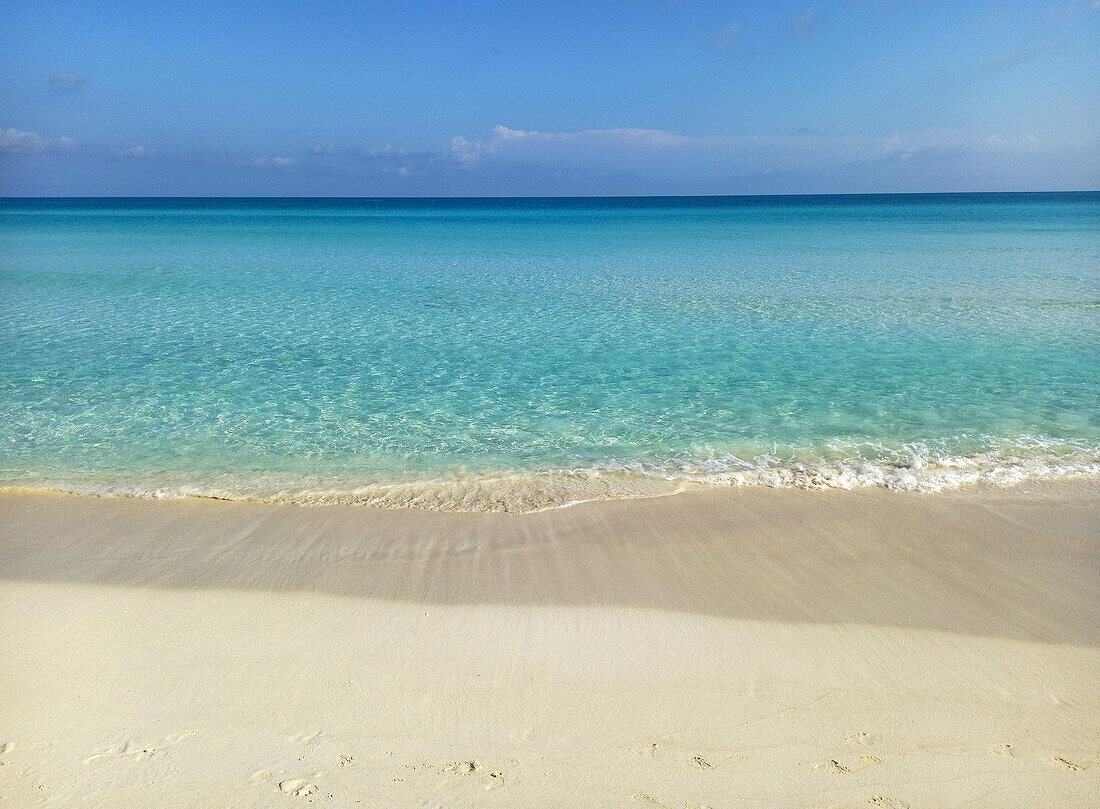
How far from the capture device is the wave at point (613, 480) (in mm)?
5891

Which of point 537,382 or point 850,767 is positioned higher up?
point 537,382

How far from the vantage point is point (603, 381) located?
9258 mm

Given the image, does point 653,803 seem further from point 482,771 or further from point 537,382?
point 537,382

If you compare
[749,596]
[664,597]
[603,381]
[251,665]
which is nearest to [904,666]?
[749,596]

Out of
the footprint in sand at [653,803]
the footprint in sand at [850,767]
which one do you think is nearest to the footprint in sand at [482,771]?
the footprint in sand at [653,803]

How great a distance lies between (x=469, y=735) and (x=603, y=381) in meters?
6.51

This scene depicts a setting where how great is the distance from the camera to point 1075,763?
295cm

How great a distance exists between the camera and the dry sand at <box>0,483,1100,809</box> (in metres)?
2.85

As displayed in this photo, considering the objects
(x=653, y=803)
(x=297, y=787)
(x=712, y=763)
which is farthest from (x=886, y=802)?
(x=297, y=787)

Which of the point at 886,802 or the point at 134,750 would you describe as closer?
the point at 886,802

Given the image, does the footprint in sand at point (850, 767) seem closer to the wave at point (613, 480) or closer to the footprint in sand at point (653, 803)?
the footprint in sand at point (653, 803)

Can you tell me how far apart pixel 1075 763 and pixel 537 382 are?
22.8ft

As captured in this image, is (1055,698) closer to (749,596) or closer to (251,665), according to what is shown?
(749,596)

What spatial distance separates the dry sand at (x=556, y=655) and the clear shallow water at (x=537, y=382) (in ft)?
2.60
